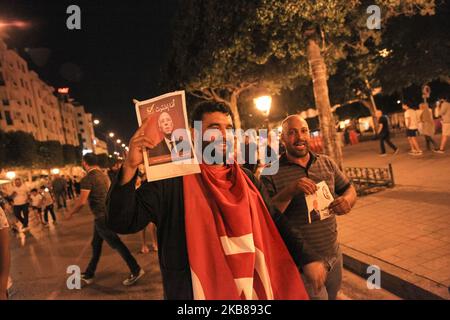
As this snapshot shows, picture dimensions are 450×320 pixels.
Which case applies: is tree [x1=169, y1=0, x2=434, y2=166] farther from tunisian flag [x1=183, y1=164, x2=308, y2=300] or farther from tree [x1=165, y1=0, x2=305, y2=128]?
tunisian flag [x1=183, y1=164, x2=308, y2=300]

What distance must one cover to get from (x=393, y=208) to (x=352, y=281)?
2921 millimetres

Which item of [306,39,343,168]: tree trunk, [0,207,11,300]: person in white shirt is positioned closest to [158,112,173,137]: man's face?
[0,207,11,300]: person in white shirt

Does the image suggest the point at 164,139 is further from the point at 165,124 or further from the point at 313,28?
the point at 313,28

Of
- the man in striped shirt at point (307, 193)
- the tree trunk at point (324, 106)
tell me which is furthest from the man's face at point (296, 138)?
the tree trunk at point (324, 106)

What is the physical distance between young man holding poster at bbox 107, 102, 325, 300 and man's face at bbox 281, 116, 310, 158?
0.89 meters

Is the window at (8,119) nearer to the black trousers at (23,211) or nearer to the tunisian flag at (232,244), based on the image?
the black trousers at (23,211)

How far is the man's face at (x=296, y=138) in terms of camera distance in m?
2.98

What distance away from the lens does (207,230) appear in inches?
77.8

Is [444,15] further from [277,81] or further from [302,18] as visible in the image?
[302,18]

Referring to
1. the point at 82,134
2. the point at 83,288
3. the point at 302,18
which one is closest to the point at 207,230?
the point at 83,288

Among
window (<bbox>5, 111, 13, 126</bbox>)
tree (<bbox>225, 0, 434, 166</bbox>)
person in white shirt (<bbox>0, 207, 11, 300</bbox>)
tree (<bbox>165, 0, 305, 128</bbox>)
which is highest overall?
window (<bbox>5, 111, 13, 126</bbox>)

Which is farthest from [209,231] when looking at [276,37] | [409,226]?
[276,37]

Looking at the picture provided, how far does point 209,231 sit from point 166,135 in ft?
2.00

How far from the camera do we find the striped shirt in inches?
112
